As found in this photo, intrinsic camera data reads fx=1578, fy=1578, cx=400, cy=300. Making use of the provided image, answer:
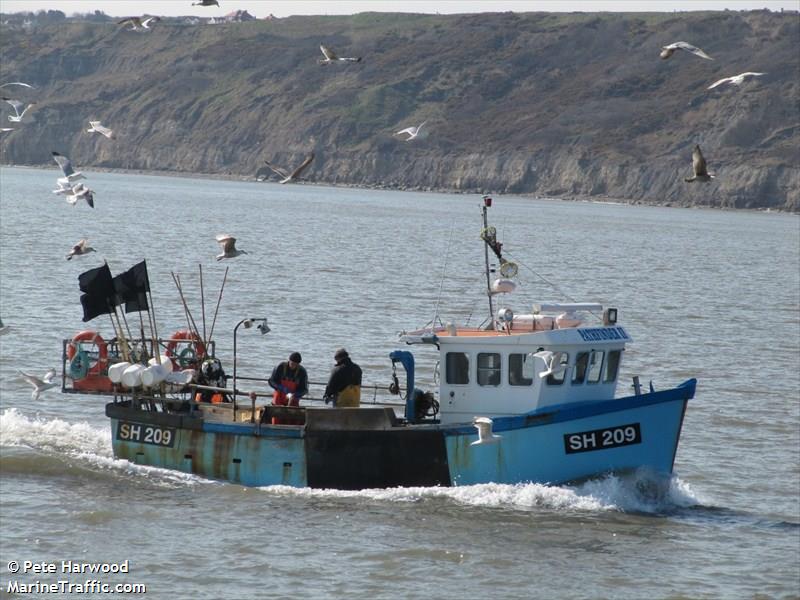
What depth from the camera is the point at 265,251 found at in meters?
76.9

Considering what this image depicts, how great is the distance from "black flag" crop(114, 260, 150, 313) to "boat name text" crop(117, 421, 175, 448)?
6.72 feet

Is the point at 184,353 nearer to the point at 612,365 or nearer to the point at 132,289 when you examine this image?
the point at 132,289

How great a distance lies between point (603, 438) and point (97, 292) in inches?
348

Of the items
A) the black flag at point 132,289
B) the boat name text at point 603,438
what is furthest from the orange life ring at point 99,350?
the boat name text at point 603,438

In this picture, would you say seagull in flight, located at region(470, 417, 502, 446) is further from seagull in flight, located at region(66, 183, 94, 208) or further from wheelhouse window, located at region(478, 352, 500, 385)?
seagull in flight, located at region(66, 183, 94, 208)

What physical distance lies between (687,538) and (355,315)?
24394 mm

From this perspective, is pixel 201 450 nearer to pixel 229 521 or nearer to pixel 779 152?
pixel 229 521

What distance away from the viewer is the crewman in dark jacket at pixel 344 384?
954 inches

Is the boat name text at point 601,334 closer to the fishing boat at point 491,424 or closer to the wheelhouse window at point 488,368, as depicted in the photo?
the fishing boat at point 491,424

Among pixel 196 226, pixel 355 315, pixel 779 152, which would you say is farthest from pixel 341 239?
pixel 779 152

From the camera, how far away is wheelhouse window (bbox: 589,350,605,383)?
2430 centimetres

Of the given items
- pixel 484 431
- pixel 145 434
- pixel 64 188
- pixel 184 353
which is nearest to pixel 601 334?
pixel 484 431

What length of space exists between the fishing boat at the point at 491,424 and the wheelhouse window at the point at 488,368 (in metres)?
0.02

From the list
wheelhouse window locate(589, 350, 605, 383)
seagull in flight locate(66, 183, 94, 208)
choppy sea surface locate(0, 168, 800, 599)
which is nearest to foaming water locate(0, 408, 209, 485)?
choppy sea surface locate(0, 168, 800, 599)
